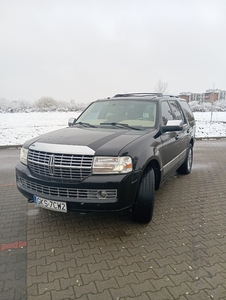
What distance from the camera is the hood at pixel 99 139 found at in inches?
113

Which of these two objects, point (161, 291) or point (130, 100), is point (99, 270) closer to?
point (161, 291)

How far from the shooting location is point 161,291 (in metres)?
2.22

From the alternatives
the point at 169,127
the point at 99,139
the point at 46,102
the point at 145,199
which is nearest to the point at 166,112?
the point at 169,127

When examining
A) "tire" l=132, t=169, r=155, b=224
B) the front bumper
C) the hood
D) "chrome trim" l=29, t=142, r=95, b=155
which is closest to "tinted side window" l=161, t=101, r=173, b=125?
the hood

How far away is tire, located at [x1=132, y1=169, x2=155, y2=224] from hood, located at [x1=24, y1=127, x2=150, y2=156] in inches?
22.3

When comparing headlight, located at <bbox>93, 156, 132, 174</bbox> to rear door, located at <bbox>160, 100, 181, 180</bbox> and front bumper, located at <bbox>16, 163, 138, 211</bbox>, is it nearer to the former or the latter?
front bumper, located at <bbox>16, 163, 138, 211</bbox>

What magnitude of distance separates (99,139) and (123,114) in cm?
120

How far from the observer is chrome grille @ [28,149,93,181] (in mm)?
2807

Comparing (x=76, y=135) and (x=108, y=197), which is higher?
(x=76, y=135)

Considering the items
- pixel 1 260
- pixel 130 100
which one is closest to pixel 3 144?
pixel 130 100

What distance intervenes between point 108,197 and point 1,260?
1.39 metres

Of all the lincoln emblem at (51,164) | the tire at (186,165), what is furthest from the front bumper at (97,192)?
the tire at (186,165)

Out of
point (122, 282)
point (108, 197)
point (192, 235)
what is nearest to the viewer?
point (122, 282)

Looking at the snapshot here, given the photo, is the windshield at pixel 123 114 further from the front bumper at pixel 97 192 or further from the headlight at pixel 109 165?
the front bumper at pixel 97 192
